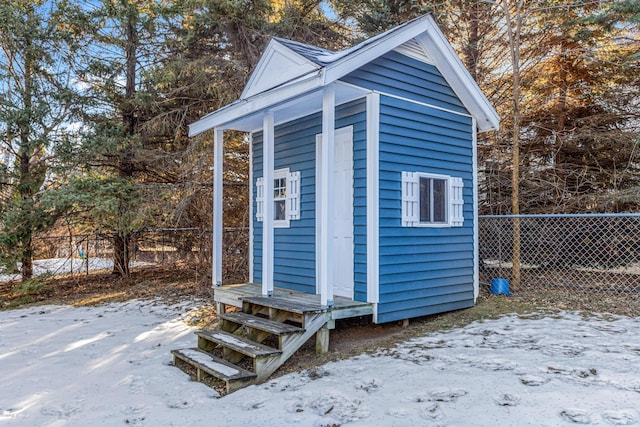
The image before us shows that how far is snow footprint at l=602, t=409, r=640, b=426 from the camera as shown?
239 cm

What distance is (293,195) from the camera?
575 centimetres

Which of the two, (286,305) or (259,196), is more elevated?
(259,196)

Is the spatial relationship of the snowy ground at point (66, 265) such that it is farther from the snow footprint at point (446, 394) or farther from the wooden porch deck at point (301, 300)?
the snow footprint at point (446, 394)

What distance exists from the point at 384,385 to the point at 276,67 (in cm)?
398

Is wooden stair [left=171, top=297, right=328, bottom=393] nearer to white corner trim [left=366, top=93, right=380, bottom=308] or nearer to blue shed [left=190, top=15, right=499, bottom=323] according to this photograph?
blue shed [left=190, top=15, right=499, bottom=323]

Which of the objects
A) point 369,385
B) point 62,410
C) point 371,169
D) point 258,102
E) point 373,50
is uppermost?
point 373,50

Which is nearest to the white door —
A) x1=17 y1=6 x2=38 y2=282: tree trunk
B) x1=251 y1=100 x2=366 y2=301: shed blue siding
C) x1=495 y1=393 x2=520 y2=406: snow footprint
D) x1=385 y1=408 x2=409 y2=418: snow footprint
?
x1=251 y1=100 x2=366 y2=301: shed blue siding

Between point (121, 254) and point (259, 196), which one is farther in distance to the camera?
point (121, 254)

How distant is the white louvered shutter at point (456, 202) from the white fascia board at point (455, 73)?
1.03 meters

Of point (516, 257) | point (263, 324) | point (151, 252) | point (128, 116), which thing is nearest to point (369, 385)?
point (263, 324)

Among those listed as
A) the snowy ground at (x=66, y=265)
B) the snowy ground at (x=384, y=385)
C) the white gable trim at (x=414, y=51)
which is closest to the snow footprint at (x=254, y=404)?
the snowy ground at (x=384, y=385)

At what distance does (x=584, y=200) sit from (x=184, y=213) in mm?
7554

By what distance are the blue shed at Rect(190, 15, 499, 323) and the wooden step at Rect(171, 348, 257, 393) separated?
3.52ft

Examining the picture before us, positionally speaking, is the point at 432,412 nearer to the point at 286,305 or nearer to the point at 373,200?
the point at 286,305
